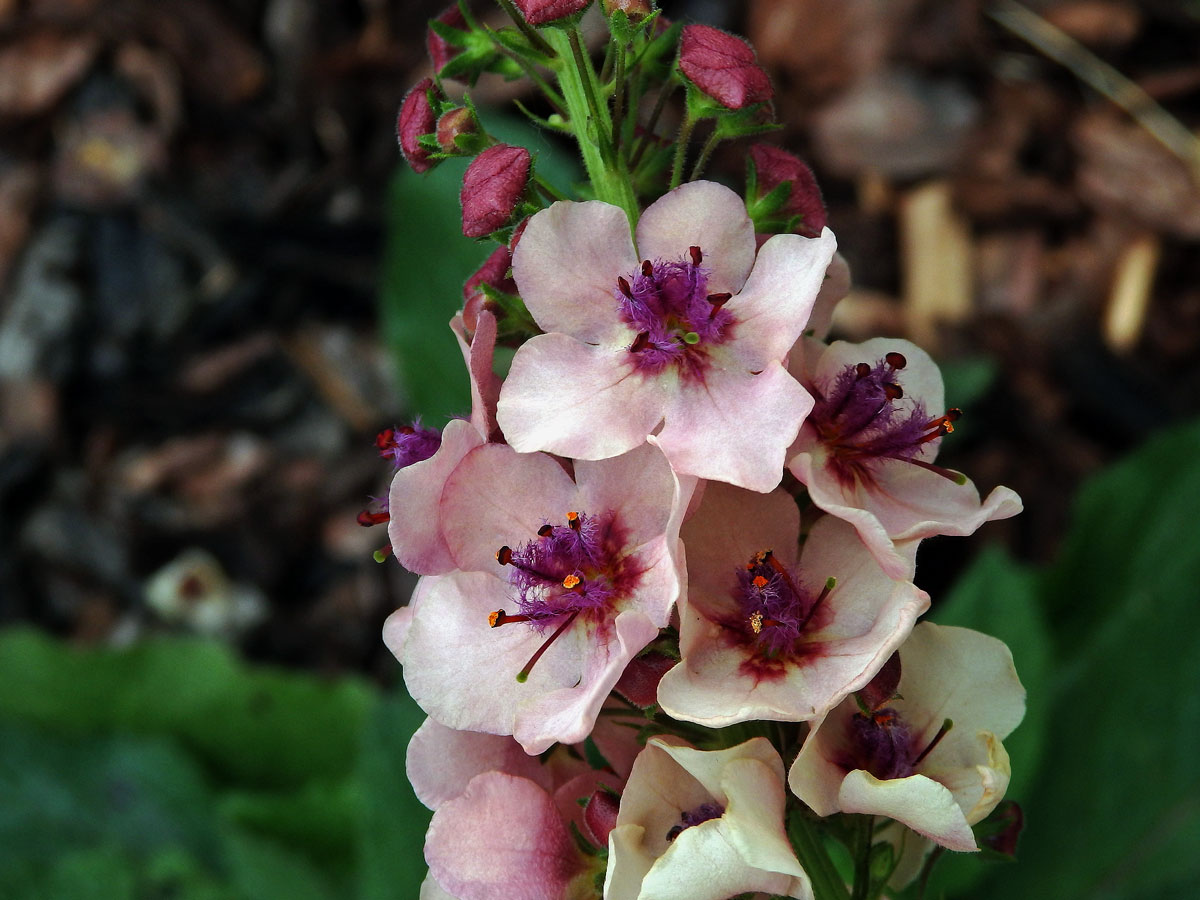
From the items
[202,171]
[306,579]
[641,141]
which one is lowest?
[306,579]

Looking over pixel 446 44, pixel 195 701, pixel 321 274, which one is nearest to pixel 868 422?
pixel 446 44

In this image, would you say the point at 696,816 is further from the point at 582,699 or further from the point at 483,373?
the point at 483,373

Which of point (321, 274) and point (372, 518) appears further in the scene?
point (321, 274)

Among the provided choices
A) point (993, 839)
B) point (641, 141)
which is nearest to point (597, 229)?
point (641, 141)

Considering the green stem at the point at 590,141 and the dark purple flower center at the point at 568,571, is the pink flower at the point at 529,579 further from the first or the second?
the green stem at the point at 590,141

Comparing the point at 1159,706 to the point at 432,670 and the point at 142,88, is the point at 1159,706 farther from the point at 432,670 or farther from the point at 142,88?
the point at 142,88

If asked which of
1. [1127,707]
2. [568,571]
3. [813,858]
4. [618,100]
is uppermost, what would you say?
[618,100]

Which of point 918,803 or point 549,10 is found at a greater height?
point 549,10
